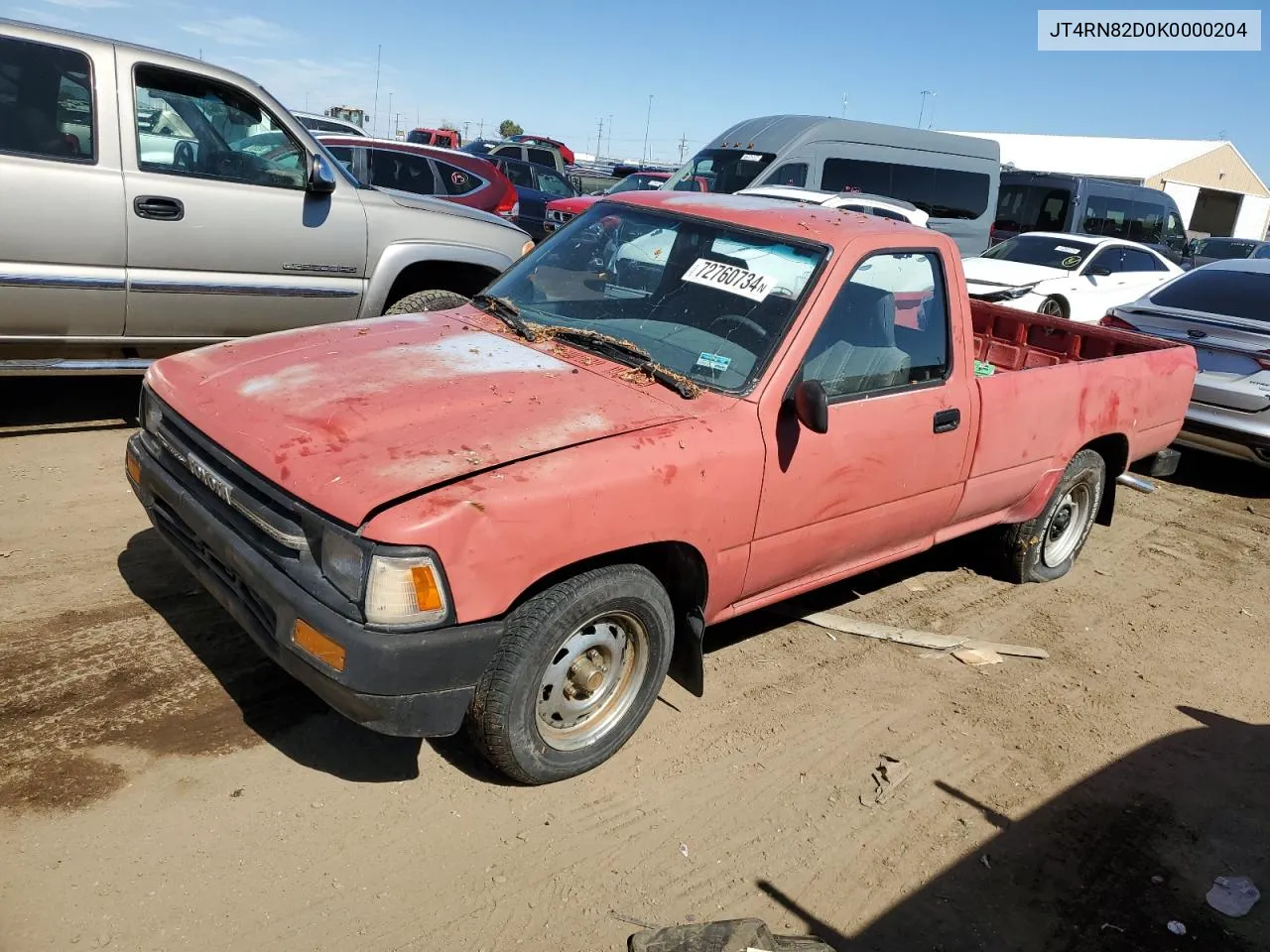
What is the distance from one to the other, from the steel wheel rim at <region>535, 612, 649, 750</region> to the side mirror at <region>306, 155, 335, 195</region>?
3.84 meters

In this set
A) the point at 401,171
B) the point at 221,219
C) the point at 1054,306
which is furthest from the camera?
the point at 1054,306

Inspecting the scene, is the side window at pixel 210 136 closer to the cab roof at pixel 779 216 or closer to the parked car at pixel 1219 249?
the cab roof at pixel 779 216

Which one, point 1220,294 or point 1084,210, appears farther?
point 1084,210

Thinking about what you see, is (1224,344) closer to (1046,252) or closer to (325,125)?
(1046,252)

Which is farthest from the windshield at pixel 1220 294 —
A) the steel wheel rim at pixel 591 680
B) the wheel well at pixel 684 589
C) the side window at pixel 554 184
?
the side window at pixel 554 184

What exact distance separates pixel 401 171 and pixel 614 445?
9.56 meters

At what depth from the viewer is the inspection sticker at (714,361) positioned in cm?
347

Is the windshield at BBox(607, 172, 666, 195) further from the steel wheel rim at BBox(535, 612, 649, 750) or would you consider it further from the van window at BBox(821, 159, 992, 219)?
the steel wheel rim at BBox(535, 612, 649, 750)

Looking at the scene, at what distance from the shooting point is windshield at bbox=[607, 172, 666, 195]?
53.6 feet

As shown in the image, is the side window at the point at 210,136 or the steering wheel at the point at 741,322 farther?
the side window at the point at 210,136

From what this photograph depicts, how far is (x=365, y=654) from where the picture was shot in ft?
8.44

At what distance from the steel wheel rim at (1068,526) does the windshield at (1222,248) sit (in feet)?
73.4

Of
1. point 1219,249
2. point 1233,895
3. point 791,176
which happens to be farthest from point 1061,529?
point 1219,249

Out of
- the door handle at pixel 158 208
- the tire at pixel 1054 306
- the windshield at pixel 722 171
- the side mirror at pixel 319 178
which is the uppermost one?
the windshield at pixel 722 171
